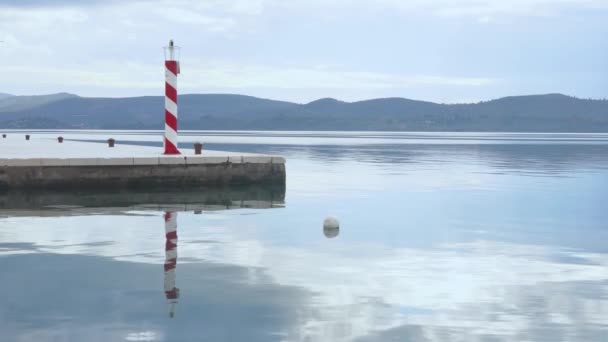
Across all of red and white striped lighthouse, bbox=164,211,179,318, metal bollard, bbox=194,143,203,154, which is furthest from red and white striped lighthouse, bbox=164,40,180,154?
red and white striped lighthouse, bbox=164,211,179,318

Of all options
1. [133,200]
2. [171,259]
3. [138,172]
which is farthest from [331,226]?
[138,172]

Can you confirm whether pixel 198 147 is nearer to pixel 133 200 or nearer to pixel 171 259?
pixel 133 200

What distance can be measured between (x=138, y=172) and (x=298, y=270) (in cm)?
1201

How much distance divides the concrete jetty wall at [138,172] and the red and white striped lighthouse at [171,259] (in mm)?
5203

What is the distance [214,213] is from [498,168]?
21.4 m

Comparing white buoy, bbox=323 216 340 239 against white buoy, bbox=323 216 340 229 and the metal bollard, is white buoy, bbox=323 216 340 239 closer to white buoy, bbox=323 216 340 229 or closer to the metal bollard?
white buoy, bbox=323 216 340 229

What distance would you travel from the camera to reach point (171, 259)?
34.8 ft

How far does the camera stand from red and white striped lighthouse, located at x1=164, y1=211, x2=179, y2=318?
8.19 meters

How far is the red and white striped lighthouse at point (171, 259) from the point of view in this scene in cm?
819

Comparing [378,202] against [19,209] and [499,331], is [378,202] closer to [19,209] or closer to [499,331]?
[19,209]

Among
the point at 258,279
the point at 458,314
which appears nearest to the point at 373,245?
the point at 258,279

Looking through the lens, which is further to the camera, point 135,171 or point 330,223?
point 135,171

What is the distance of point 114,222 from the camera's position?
14.6m

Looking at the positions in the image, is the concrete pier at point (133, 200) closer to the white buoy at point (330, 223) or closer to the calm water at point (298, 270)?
the calm water at point (298, 270)
